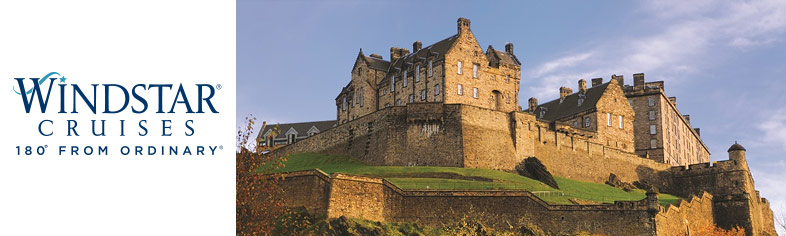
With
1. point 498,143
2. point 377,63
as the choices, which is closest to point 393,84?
point 377,63

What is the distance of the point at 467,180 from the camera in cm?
5697

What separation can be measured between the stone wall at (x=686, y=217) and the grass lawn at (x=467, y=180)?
6.45ft

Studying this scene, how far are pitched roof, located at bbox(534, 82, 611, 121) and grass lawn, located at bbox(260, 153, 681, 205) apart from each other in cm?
1321

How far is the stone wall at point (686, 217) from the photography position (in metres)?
50.0

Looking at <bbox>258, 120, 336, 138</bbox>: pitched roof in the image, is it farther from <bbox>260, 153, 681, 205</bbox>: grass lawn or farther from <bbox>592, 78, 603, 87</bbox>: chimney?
<bbox>592, 78, 603, 87</bbox>: chimney

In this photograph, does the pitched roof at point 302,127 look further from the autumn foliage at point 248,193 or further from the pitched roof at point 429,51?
Answer: the autumn foliage at point 248,193

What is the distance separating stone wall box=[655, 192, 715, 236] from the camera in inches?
1970

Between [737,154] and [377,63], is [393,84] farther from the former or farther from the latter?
[737,154]

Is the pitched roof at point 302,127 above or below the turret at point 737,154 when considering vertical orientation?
above

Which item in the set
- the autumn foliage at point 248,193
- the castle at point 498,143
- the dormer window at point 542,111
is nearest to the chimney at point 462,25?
the castle at point 498,143

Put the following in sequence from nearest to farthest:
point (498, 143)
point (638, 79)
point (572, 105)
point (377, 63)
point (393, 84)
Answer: point (498, 143)
point (393, 84)
point (377, 63)
point (572, 105)
point (638, 79)

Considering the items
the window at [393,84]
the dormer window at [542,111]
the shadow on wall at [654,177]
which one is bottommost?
the shadow on wall at [654,177]

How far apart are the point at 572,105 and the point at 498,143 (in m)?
20.3

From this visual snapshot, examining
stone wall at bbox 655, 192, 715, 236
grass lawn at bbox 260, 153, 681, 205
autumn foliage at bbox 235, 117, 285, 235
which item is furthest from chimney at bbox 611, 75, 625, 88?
autumn foliage at bbox 235, 117, 285, 235
